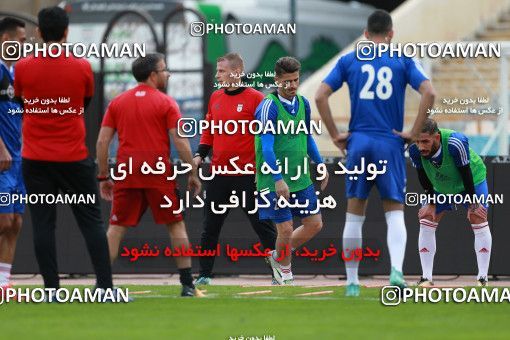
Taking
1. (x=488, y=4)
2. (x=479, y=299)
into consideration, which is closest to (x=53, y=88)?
(x=479, y=299)

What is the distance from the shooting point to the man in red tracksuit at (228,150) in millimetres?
15297

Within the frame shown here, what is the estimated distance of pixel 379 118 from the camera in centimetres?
1288

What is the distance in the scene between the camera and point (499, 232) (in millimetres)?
16938

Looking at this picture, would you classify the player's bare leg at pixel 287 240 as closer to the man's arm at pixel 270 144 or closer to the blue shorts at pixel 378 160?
the man's arm at pixel 270 144

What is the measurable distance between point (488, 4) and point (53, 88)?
20903 mm

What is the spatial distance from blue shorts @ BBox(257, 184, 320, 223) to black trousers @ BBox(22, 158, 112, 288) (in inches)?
94.2

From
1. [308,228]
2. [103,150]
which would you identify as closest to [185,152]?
[103,150]

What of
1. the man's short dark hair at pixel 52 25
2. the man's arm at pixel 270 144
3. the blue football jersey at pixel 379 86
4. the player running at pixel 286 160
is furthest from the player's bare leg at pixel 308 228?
the man's short dark hair at pixel 52 25

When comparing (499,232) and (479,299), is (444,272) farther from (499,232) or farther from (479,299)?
(479,299)

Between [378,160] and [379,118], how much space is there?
1.07 feet

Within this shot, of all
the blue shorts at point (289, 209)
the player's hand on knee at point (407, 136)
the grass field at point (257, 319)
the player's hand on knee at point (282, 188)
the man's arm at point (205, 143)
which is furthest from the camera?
the man's arm at point (205, 143)

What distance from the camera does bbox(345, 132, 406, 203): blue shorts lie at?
1287 cm

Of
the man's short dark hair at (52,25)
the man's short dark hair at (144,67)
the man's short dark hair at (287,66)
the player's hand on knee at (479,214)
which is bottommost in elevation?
the player's hand on knee at (479,214)

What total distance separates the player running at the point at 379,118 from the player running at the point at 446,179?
5.53ft
